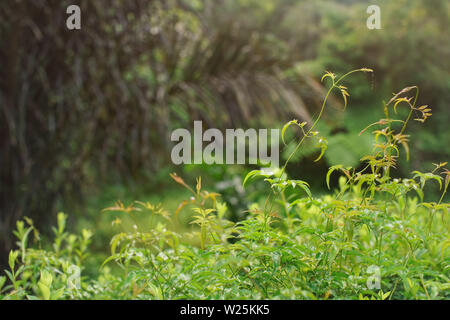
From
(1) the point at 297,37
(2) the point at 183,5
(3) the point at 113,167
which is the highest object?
(1) the point at 297,37

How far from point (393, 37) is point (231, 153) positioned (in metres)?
1.99

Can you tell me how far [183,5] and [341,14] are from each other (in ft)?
8.07

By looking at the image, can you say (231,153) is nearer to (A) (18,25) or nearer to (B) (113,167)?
(B) (113,167)

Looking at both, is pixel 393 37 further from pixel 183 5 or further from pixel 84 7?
pixel 84 7

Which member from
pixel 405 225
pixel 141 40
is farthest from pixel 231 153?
pixel 405 225

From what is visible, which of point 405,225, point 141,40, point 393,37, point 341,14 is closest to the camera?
point 405,225

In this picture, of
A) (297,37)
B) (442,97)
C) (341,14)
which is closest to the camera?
(442,97)

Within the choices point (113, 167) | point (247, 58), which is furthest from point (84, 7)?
point (247, 58)

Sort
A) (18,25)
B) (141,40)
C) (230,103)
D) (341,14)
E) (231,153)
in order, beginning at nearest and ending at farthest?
(18,25) < (141,40) < (230,103) < (231,153) < (341,14)

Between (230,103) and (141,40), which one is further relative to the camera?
(230,103)

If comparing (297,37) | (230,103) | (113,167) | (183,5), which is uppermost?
(297,37)

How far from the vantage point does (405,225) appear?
16.2 inches

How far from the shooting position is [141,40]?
170 centimetres

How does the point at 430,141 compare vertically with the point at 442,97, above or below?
below
